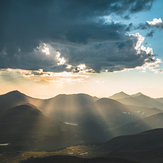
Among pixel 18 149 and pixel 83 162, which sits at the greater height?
pixel 83 162

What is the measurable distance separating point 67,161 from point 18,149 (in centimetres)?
9617

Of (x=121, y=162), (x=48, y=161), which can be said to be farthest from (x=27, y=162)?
(x=121, y=162)

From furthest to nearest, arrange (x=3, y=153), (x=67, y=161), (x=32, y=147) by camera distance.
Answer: (x=32, y=147) → (x=3, y=153) → (x=67, y=161)

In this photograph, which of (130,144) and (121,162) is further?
(130,144)

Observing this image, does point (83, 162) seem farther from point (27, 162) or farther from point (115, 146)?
point (115, 146)

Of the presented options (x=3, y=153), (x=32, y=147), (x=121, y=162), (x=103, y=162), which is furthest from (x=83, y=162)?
(x=32, y=147)

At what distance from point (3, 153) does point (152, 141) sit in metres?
157

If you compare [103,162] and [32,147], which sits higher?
[103,162]

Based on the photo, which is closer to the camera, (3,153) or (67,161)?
(67,161)

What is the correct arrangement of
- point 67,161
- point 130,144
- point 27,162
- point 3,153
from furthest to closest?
1. point 130,144
2. point 3,153
3. point 27,162
4. point 67,161

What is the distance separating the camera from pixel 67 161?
95.6m

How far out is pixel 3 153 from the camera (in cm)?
14400

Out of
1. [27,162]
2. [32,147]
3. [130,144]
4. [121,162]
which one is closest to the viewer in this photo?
[121,162]

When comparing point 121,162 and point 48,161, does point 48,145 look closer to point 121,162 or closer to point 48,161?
point 48,161
